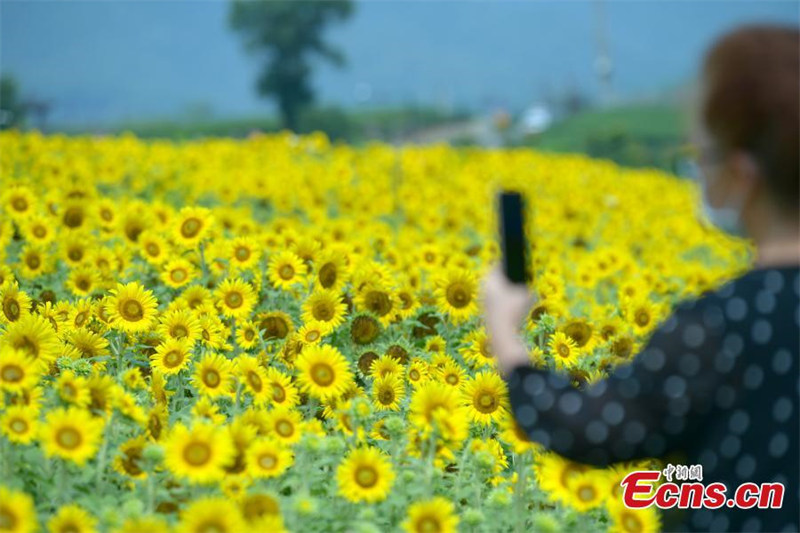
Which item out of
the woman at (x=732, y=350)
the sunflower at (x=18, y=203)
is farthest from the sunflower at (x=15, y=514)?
the sunflower at (x=18, y=203)

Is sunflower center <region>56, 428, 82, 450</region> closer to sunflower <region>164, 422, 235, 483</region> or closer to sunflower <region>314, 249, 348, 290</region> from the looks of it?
sunflower <region>164, 422, 235, 483</region>

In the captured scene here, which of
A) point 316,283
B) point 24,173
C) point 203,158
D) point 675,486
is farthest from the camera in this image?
point 203,158

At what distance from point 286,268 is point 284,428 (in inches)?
65.3

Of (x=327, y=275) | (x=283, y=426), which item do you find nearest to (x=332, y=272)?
(x=327, y=275)

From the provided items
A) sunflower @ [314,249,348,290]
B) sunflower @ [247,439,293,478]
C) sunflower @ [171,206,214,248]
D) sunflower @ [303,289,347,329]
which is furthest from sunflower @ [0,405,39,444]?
sunflower @ [171,206,214,248]

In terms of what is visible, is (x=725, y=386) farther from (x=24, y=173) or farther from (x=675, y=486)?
(x=24, y=173)

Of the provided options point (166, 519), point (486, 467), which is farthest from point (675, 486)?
point (166, 519)

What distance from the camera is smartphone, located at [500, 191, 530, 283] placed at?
191 cm

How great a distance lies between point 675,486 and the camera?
212cm

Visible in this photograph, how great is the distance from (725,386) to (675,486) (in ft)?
1.31

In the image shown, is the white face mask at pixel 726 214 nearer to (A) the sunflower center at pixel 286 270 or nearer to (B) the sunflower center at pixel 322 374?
(B) the sunflower center at pixel 322 374

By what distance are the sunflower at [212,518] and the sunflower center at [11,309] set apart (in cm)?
155

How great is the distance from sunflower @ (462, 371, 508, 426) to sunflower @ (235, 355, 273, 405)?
1.93 ft

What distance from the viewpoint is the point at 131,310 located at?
3578 mm
